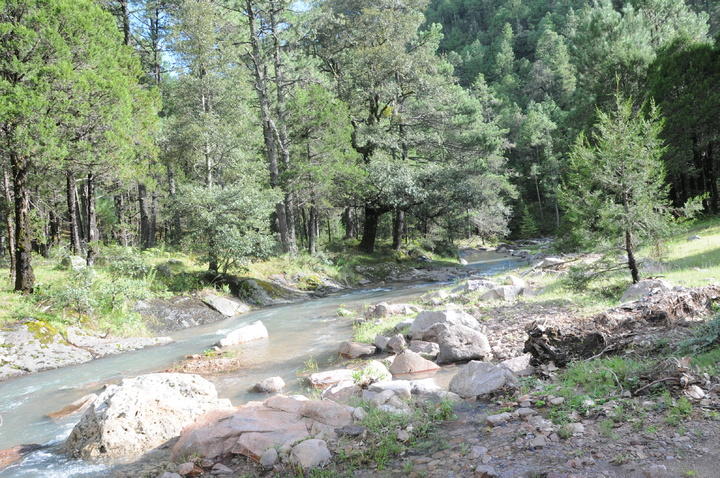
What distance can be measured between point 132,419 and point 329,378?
11.2 feet

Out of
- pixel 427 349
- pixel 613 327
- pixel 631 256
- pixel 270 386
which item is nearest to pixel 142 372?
pixel 270 386

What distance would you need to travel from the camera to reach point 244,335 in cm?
1336

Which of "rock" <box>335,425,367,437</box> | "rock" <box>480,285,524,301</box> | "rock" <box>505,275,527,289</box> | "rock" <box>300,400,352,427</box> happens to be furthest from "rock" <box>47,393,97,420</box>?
"rock" <box>505,275,527,289</box>

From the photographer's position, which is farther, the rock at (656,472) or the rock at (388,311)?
the rock at (388,311)

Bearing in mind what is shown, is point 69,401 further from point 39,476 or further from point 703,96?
point 703,96

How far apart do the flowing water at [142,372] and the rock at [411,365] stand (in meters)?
1.89

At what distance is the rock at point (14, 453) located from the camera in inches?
247

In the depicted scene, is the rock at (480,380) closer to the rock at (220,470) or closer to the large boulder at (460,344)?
the large boulder at (460,344)

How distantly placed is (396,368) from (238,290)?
13448mm

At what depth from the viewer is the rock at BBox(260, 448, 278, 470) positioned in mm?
4961

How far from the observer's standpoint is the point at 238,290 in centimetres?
2086

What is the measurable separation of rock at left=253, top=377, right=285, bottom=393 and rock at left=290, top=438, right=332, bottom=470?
386 centimetres

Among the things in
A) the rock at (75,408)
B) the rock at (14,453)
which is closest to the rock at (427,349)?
the rock at (75,408)

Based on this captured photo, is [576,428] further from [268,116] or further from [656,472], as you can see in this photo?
[268,116]
